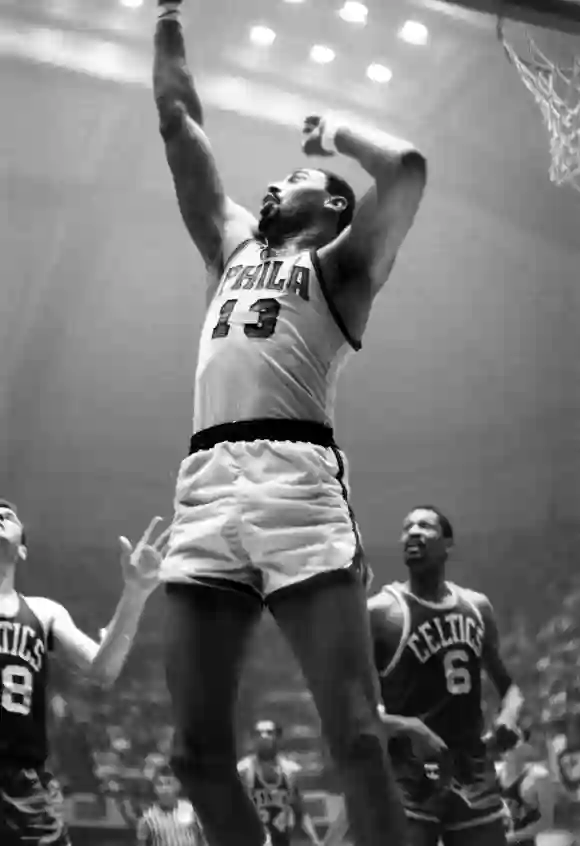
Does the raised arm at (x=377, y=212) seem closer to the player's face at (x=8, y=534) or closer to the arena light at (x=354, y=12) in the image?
the player's face at (x=8, y=534)

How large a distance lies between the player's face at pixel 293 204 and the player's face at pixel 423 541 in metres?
2.05

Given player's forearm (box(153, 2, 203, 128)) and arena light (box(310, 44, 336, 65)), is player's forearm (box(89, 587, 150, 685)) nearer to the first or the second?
player's forearm (box(153, 2, 203, 128))

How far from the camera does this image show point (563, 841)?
494 centimetres

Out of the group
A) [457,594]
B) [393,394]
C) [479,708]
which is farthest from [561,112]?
[479,708]

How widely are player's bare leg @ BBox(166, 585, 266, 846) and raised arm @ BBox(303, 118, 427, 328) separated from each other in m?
0.75

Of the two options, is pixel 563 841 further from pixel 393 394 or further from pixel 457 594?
pixel 393 394

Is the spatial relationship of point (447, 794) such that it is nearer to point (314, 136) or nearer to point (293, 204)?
point (293, 204)

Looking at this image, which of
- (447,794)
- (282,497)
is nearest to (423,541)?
(447,794)

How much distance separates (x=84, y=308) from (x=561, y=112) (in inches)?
120

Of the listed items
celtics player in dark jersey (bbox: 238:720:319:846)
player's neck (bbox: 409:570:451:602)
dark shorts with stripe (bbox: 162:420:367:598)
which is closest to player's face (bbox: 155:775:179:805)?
celtics player in dark jersey (bbox: 238:720:319:846)

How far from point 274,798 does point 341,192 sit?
332 centimetres

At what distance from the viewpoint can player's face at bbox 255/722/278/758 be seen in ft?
16.3

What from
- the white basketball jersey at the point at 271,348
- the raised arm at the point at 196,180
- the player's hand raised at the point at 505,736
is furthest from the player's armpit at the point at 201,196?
the player's hand raised at the point at 505,736

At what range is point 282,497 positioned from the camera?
79.5 inches
